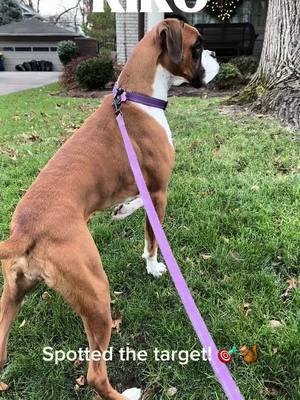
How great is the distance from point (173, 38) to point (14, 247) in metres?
1.73

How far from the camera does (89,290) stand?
191cm

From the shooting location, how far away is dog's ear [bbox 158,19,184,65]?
284cm

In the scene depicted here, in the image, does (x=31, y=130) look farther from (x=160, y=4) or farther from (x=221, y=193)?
(x=160, y=4)

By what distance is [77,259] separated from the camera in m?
1.90


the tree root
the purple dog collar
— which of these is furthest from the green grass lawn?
the purple dog collar

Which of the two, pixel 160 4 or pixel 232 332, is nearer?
pixel 232 332

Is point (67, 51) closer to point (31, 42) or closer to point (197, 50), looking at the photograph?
point (197, 50)

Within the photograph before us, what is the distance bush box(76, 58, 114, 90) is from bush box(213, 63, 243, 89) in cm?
346

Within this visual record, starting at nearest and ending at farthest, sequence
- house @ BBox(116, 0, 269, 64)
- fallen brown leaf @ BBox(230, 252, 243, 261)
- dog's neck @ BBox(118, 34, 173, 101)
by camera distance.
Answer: dog's neck @ BBox(118, 34, 173, 101) < fallen brown leaf @ BBox(230, 252, 243, 261) < house @ BBox(116, 0, 269, 64)

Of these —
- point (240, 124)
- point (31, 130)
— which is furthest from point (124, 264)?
point (31, 130)

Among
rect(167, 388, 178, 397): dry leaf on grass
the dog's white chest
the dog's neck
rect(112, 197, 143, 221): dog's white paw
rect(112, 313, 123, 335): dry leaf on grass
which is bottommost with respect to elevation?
rect(167, 388, 178, 397): dry leaf on grass

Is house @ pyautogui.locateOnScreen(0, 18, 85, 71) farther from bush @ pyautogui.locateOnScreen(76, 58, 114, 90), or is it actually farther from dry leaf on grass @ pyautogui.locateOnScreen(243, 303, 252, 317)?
dry leaf on grass @ pyautogui.locateOnScreen(243, 303, 252, 317)

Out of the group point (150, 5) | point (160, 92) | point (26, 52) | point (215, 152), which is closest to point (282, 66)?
point (215, 152)

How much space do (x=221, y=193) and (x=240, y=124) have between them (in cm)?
248
